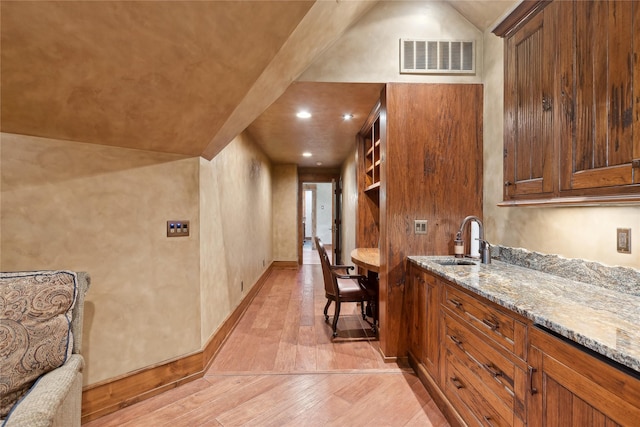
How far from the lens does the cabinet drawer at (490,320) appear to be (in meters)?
1.16

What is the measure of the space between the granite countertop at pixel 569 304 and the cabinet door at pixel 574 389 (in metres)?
0.05

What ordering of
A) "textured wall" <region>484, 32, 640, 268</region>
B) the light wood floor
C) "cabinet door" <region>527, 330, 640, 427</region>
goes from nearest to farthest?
"cabinet door" <region>527, 330, 640, 427</region> < "textured wall" <region>484, 32, 640, 268</region> < the light wood floor

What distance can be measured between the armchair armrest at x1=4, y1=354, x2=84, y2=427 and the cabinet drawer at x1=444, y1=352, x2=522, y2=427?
1.78m

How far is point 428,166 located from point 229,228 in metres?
2.18

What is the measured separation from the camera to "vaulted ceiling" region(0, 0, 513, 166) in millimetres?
1113

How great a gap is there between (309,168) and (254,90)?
5.48 metres

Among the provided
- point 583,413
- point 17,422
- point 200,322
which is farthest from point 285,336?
point 583,413

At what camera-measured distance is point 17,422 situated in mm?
917

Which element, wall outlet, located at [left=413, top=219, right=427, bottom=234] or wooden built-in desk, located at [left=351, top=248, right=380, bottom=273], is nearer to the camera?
wall outlet, located at [left=413, top=219, right=427, bottom=234]

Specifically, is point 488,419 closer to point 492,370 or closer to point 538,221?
point 492,370

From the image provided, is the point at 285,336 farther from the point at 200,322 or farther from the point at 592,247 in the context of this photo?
the point at 592,247

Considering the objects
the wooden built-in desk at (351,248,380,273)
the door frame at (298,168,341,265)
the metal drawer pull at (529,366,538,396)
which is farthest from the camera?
the door frame at (298,168,341,265)

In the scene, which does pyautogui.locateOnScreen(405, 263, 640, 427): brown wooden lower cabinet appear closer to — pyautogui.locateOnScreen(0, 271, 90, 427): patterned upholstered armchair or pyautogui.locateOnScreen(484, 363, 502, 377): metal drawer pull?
pyautogui.locateOnScreen(484, 363, 502, 377): metal drawer pull

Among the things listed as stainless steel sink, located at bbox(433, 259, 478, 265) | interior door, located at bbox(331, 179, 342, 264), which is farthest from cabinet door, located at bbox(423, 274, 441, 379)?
interior door, located at bbox(331, 179, 342, 264)
